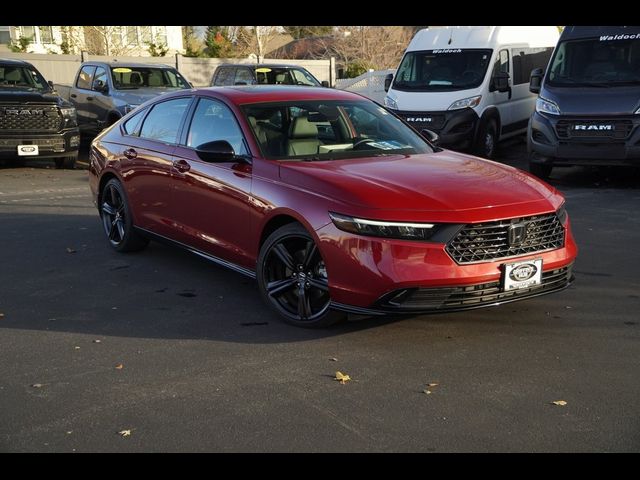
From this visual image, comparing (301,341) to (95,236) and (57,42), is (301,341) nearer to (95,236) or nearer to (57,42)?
(95,236)

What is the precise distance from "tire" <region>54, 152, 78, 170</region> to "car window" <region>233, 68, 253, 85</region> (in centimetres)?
479

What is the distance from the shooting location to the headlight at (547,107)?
38.2 feet

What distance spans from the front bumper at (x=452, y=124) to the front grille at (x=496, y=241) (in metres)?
8.96

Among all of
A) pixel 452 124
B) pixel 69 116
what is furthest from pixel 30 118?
pixel 452 124

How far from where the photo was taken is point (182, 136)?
678 centimetres

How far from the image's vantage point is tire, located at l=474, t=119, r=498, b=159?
46.9ft

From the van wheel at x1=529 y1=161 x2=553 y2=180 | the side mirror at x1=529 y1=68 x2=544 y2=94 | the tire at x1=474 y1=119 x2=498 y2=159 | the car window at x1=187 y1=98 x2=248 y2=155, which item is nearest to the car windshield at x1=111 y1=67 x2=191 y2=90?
the tire at x1=474 y1=119 x2=498 y2=159

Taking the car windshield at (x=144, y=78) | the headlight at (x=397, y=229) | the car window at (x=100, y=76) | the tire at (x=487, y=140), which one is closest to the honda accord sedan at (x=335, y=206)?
the headlight at (x=397, y=229)

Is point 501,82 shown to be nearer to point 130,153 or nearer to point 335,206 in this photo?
point 130,153

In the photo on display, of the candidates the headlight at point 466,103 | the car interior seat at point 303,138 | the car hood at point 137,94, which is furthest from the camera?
the car hood at point 137,94

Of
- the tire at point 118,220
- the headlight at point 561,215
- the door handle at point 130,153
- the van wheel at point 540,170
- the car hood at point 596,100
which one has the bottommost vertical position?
the van wheel at point 540,170

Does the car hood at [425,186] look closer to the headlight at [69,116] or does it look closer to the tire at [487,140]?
the tire at [487,140]

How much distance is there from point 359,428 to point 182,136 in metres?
3.67

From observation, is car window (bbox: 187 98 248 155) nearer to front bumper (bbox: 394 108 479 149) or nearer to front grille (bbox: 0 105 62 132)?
front bumper (bbox: 394 108 479 149)
